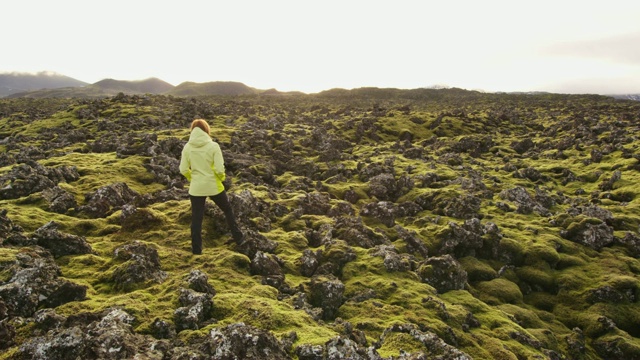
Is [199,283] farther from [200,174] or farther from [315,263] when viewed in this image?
[315,263]

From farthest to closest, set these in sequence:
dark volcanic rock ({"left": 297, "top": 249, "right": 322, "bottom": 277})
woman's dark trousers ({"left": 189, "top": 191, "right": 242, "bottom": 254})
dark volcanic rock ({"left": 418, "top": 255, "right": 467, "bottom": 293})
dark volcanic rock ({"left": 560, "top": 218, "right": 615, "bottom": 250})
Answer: dark volcanic rock ({"left": 560, "top": 218, "right": 615, "bottom": 250}) → dark volcanic rock ({"left": 418, "top": 255, "right": 467, "bottom": 293}) → dark volcanic rock ({"left": 297, "top": 249, "right": 322, "bottom": 277}) → woman's dark trousers ({"left": 189, "top": 191, "right": 242, "bottom": 254})

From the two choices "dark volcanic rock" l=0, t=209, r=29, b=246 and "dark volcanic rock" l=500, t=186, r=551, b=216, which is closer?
"dark volcanic rock" l=0, t=209, r=29, b=246

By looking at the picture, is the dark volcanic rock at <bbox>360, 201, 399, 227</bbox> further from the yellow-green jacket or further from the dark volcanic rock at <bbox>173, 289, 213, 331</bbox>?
the dark volcanic rock at <bbox>173, 289, 213, 331</bbox>

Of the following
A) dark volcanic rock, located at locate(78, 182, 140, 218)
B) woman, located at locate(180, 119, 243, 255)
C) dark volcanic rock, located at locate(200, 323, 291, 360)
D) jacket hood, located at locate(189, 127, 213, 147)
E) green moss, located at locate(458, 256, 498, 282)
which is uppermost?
jacket hood, located at locate(189, 127, 213, 147)

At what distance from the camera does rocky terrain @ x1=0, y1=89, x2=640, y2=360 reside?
27.5ft

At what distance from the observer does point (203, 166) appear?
12945 millimetres

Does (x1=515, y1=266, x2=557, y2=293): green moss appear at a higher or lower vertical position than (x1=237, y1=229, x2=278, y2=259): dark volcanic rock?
lower

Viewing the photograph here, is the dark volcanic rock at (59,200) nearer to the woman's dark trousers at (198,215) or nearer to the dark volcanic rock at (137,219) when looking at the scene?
the dark volcanic rock at (137,219)

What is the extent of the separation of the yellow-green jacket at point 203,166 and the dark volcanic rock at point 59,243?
373 cm

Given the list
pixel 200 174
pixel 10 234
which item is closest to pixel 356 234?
pixel 200 174

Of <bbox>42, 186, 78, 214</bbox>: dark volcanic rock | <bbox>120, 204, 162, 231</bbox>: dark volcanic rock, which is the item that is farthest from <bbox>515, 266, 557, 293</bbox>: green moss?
<bbox>42, 186, 78, 214</bbox>: dark volcanic rock

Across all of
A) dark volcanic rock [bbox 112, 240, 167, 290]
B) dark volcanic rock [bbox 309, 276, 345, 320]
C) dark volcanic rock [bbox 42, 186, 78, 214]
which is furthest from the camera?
dark volcanic rock [bbox 42, 186, 78, 214]

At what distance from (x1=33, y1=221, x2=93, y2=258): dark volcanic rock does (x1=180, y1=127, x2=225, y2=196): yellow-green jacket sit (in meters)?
3.73

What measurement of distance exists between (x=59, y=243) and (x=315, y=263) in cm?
817
